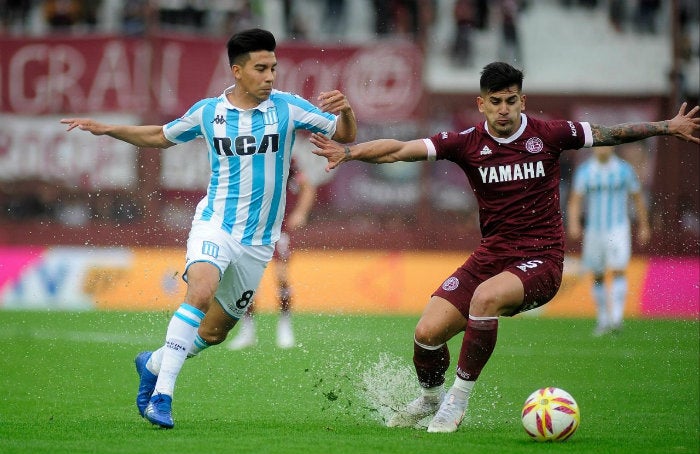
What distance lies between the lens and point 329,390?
32.7 feet

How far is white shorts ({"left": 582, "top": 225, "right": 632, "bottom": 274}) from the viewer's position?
15281 millimetres

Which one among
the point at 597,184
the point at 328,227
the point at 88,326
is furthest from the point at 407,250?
the point at 88,326

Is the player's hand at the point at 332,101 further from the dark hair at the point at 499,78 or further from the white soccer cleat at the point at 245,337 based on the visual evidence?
the white soccer cleat at the point at 245,337

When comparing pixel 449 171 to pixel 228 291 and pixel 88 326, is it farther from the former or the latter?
pixel 228 291

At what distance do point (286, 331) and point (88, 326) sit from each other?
336 centimetres

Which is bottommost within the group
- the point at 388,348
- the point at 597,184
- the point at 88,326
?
the point at 88,326

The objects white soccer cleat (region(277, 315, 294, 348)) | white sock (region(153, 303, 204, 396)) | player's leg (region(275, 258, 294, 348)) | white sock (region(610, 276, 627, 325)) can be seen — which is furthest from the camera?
white sock (region(610, 276, 627, 325))

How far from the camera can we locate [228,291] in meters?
7.94

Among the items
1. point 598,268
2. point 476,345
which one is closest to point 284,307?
point 598,268

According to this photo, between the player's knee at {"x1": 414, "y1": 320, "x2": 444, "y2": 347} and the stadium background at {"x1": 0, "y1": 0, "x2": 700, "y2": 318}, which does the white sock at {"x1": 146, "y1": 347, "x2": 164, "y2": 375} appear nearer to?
the player's knee at {"x1": 414, "y1": 320, "x2": 444, "y2": 347}

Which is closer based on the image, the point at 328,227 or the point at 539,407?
the point at 539,407

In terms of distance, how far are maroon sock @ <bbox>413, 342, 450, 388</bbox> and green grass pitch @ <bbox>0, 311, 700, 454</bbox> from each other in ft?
1.27

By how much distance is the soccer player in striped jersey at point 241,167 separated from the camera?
773 centimetres

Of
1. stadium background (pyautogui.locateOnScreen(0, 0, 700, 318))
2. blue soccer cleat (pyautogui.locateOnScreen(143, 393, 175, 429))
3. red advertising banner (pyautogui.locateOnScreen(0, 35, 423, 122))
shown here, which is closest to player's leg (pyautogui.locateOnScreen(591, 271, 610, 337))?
stadium background (pyautogui.locateOnScreen(0, 0, 700, 318))
